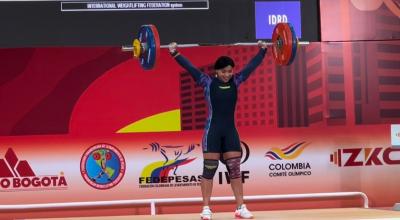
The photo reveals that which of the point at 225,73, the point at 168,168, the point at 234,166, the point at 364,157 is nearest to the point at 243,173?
the point at 168,168

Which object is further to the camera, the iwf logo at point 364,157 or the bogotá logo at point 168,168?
the iwf logo at point 364,157

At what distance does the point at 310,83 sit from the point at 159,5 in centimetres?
177

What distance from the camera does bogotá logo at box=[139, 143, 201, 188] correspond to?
269 inches

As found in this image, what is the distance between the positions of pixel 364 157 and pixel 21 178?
3555 mm

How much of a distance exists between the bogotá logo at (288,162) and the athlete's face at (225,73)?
188cm

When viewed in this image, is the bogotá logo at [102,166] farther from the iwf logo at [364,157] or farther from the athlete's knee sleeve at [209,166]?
the iwf logo at [364,157]

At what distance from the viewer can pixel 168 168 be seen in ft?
22.5

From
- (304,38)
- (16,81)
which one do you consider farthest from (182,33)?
(16,81)

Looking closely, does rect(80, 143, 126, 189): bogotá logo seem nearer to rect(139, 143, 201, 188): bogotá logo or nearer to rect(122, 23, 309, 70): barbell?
rect(139, 143, 201, 188): bogotá logo

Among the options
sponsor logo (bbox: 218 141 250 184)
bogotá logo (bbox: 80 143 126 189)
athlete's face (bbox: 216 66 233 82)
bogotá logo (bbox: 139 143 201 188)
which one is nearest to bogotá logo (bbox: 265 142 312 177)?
sponsor logo (bbox: 218 141 250 184)

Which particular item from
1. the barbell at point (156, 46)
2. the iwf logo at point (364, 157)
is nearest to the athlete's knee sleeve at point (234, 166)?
the barbell at point (156, 46)

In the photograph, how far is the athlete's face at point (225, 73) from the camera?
5207mm

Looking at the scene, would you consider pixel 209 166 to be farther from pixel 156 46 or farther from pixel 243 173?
pixel 243 173

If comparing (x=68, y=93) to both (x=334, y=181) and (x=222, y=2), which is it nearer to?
(x=222, y=2)
